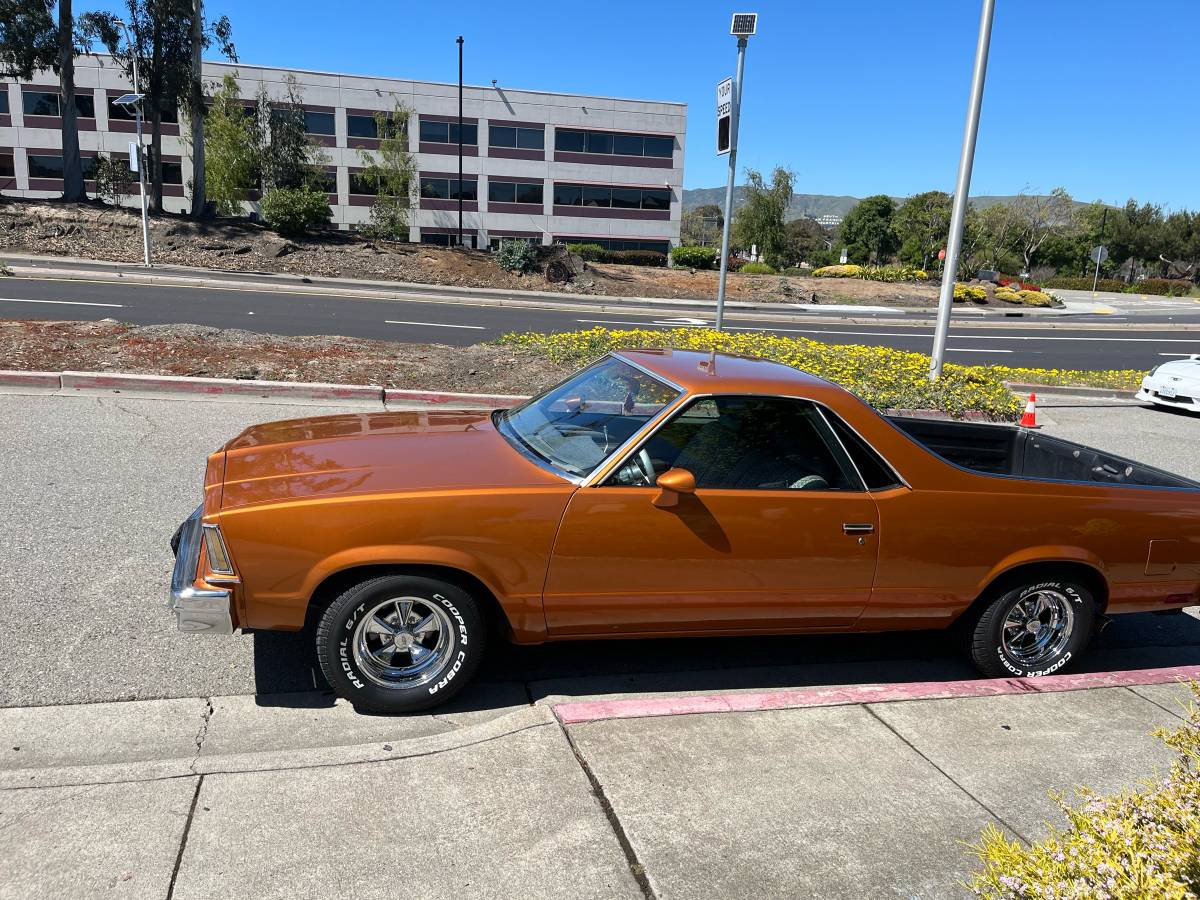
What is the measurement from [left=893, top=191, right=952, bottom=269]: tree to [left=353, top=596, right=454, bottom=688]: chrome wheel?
202 ft

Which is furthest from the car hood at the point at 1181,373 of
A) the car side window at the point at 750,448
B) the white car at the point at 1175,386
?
the car side window at the point at 750,448

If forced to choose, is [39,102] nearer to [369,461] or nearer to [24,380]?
[24,380]

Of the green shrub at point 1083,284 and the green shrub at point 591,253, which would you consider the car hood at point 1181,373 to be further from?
the green shrub at point 1083,284

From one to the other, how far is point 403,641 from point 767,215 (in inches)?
2326

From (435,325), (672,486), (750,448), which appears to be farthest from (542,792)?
(435,325)

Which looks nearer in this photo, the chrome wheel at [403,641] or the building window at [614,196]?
the chrome wheel at [403,641]

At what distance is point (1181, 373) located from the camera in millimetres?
12742

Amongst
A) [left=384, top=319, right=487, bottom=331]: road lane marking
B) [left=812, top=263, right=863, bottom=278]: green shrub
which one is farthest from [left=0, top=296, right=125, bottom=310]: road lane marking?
[left=812, top=263, right=863, bottom=278]: green shrub

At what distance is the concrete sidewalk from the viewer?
260 centimetres

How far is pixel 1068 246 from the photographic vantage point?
257 ft

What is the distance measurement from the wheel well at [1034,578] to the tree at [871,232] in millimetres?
78851

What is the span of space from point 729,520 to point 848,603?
0.77 metres

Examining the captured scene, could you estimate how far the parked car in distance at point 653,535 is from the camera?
338 cm

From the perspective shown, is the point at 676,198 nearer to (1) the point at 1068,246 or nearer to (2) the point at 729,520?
(1) the point at 1068,246
